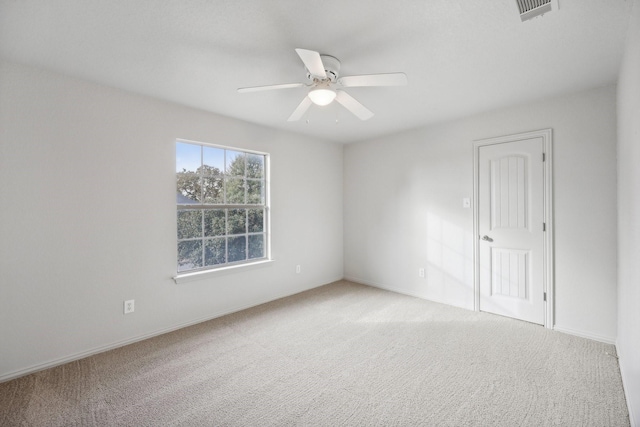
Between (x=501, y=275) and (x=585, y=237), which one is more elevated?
(x=585, y=237)

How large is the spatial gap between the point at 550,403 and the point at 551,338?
115cm

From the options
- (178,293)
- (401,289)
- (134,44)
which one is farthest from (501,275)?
(134,44)

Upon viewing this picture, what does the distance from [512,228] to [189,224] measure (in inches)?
144

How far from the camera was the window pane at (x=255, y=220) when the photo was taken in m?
3.82

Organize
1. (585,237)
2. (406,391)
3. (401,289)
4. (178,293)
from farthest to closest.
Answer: (401,289)
(178,293)
(585,237)
(406,391)

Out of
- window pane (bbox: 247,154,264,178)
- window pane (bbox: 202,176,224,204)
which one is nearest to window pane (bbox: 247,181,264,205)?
window pane (bbox: 247,154,264,178)

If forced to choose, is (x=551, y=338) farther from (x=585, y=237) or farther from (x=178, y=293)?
(x=178, y=293)

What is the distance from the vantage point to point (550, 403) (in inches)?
74.5

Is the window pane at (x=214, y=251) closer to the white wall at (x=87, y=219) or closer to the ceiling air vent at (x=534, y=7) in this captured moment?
the white wall at (x=87, y=219)

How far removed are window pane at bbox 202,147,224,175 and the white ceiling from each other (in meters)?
0.67

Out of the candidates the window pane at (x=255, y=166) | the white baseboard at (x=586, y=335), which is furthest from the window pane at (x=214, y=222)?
the white baseboard at (x=586, y=335)

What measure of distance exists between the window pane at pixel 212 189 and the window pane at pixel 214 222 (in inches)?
5.3

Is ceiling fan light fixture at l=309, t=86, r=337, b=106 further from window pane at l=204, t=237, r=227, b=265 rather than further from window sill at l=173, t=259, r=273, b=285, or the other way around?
window sill at l=173, t=259, r=273, b=285

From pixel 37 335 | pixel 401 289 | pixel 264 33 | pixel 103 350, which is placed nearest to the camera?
pixel 264 33
